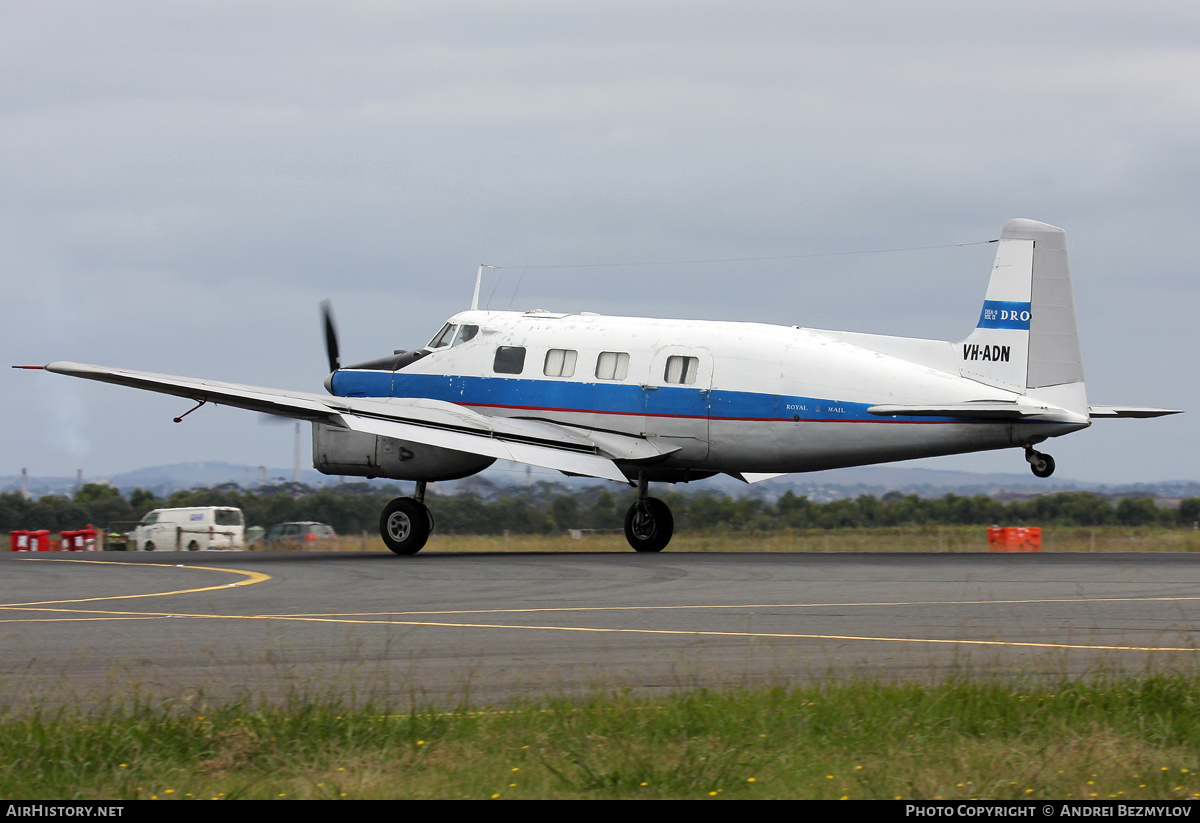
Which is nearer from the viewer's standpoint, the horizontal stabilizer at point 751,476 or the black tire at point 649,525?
the horizontal stabilizer at point 751,476

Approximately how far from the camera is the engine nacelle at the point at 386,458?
97.9 ft

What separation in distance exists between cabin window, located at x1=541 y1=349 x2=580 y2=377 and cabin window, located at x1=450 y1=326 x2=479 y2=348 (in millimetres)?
2135

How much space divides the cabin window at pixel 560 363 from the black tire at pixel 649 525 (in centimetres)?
371

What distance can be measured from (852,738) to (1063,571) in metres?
15.7

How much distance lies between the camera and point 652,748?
9.27m

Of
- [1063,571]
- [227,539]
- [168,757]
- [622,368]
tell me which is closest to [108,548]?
[227,539]

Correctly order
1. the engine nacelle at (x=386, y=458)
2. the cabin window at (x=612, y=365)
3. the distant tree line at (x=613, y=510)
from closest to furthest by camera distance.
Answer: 1. the engine nacelle at (x=386, y=458)
2. the cabin window at (x=612, y=365)
3. the distant tree line at (x=613, y=510)

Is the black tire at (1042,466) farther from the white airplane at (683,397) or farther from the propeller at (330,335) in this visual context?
the propeller at (330,335)

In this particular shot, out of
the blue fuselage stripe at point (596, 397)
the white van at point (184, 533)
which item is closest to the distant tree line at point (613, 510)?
the white van at point (184, 533)

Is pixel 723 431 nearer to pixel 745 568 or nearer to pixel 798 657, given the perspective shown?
pixel 745 568

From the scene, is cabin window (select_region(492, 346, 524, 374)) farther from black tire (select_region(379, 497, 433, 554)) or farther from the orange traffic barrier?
the orange traffic barrier

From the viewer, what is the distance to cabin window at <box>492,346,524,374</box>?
102ft

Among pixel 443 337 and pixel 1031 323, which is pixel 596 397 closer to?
pixel 443 337

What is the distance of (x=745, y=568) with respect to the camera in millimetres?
25562
